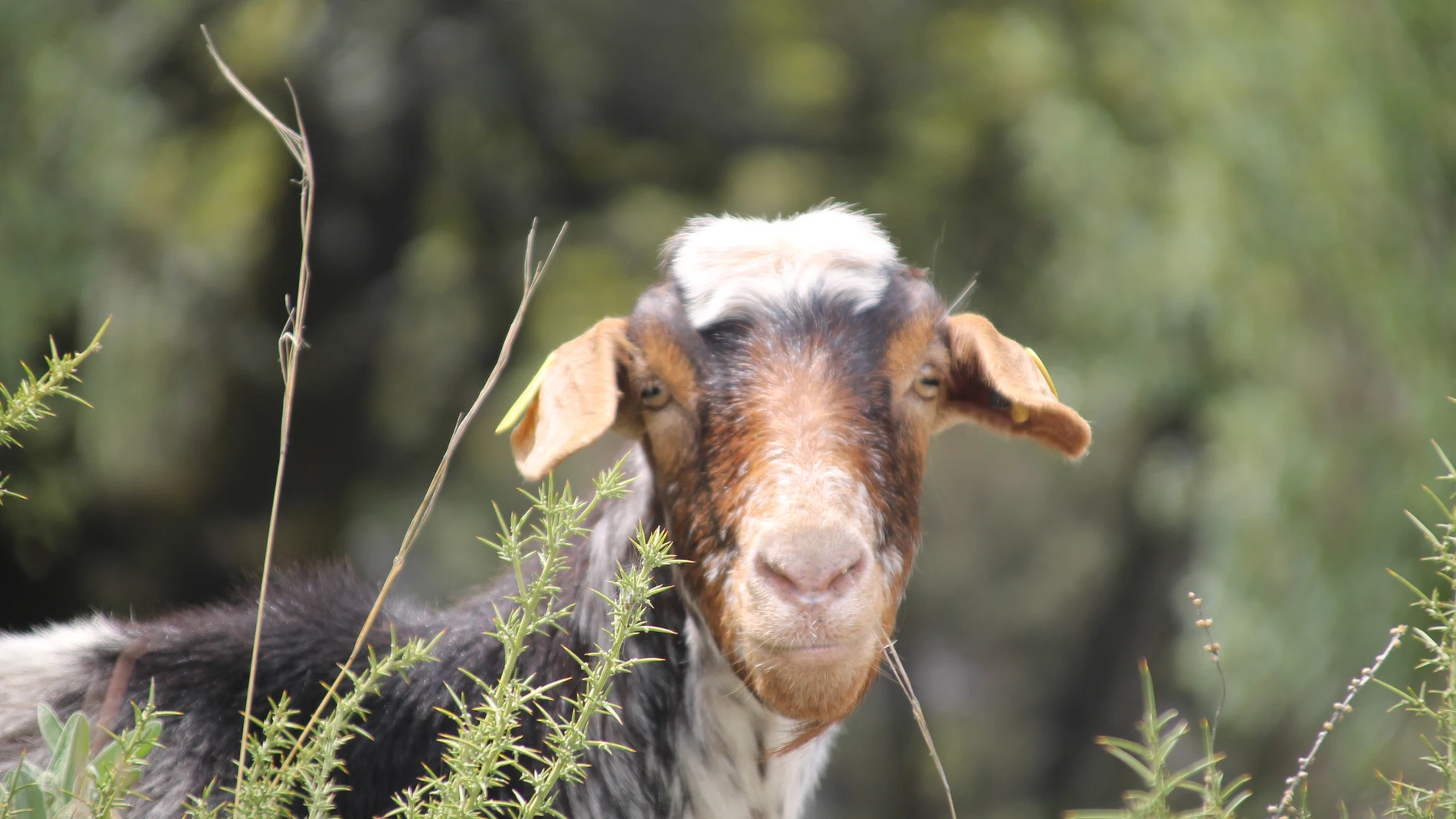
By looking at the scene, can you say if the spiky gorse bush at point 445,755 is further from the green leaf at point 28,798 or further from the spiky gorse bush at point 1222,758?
the spiky gorse bush at point 1222,758

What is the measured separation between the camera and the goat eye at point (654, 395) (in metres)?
2.84

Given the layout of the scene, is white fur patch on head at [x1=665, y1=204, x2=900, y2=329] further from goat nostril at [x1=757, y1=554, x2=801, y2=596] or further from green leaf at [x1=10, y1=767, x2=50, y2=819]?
green leaf at [x1=10, y1=767, x2=50, y2=819]

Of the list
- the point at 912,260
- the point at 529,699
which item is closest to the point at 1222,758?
the point at 529,699

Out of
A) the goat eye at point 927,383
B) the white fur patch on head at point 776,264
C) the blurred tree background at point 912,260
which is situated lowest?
the blurred tree background at point 912,260

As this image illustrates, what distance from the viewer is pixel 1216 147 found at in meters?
6.99

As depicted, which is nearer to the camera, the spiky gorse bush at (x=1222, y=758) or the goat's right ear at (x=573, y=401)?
the spiky gorse bush at (x=1222, y=758)

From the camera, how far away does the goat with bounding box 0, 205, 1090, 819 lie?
8.61 feet

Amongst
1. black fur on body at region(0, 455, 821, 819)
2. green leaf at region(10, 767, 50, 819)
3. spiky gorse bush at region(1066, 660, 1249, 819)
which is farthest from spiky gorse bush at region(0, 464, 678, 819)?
spiky gorse bush at region(1066, 660, 1249, 819)

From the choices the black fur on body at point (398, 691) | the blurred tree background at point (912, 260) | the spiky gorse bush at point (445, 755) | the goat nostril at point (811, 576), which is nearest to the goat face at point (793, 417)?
the goat nostril at point (811, 576)

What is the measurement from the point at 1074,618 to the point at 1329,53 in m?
4.90

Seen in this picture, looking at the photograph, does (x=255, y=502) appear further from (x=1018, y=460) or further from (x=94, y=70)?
(x=1018, y=460)

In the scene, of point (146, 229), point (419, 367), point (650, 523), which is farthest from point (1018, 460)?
point (650, 523)

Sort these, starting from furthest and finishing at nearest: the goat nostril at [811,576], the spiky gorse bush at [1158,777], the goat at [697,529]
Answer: the goat at [697,529], the goat nostril at [811,576], the spiky gorse bush at [1158,777]

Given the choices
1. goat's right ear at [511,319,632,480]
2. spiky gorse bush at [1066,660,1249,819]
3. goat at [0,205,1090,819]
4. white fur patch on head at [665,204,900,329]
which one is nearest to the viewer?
spiky gorse bush at [1066,660,1249,819]
